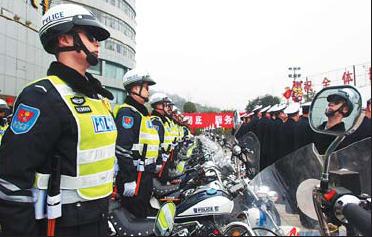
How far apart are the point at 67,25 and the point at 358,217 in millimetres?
1984

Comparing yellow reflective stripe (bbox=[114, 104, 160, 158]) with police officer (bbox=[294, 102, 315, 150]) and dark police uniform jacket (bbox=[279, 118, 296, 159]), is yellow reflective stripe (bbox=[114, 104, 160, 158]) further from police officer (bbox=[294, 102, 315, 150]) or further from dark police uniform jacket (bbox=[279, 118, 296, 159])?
dark police uniform jacket (bbox=[279, 118, 296, 159])

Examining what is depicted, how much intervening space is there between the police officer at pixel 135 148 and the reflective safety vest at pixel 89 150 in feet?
4.47

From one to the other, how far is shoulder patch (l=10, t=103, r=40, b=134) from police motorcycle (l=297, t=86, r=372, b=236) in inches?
58.3

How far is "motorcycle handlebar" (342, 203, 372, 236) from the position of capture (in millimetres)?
908

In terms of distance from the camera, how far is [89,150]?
5.84 ft

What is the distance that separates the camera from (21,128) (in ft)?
5.10

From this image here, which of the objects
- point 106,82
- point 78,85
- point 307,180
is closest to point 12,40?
point 106,82

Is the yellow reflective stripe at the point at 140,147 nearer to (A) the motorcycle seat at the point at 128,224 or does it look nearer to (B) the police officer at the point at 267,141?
(A) the motorcycle seat at the point at 128,224

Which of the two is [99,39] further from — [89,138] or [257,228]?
[257,228]

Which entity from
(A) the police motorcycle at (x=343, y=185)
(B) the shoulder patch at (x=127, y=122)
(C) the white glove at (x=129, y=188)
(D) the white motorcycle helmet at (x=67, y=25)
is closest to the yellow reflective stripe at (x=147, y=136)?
(B) the shoulder patch at (x=127, y=122)

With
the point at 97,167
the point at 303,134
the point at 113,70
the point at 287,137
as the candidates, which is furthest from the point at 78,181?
the point at 113,70

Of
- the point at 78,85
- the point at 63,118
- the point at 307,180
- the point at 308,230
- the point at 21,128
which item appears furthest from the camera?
the point at 78,85

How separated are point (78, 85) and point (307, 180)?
5.01ft

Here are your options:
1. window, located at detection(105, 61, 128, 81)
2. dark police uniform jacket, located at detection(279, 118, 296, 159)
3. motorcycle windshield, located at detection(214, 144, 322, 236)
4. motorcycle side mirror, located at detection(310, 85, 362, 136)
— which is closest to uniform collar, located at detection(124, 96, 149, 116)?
motorcycle windshield, located at detection(214, 144, 322, 236)
